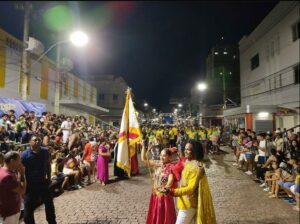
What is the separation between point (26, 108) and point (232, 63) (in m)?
43.7

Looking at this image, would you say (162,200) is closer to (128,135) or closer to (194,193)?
(194,193)

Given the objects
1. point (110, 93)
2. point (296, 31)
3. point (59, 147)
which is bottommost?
point (59, 147)

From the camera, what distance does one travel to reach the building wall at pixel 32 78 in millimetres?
15734

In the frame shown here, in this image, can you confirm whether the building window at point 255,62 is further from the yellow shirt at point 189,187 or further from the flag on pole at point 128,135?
the yellow shirt at point 189,187

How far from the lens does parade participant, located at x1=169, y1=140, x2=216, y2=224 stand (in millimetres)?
3926

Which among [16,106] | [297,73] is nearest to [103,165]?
[16,106]

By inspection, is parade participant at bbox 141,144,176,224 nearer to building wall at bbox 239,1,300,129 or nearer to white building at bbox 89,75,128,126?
building wall at bbox 239,1,300,129

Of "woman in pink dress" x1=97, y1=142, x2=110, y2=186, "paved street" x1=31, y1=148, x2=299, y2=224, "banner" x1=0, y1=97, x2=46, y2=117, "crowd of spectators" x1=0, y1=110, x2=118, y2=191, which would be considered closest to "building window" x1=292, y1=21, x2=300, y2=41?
"paved street" x1=31, y1=148, x2=299, y2=224

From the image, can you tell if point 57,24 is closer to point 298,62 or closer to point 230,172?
point 230,172

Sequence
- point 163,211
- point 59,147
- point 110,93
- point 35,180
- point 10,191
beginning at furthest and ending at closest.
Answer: point 110,93, point 59,147, point 35,180, point 163,211, point 10,191

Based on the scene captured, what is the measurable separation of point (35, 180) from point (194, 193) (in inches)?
128

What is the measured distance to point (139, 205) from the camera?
7.67 m

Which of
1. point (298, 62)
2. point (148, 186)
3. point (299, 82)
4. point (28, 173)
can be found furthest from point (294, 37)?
point (28, 173)

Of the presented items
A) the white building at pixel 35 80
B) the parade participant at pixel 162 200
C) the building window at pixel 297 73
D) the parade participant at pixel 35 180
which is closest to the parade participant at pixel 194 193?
the parade participant at pixel 162 200
